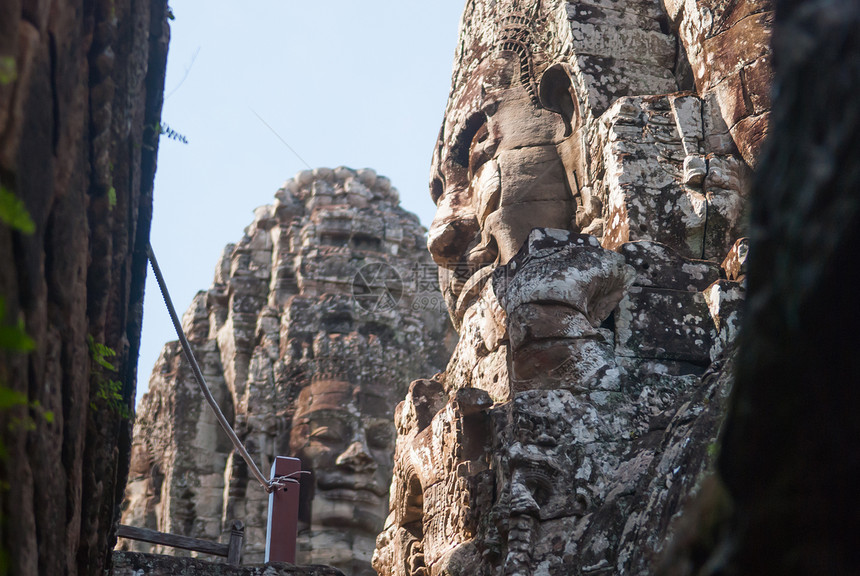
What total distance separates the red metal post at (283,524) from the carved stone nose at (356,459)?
922cm

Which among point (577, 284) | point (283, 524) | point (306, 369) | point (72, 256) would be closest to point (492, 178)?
point (577, 284)

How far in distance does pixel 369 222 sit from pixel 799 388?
789 inches

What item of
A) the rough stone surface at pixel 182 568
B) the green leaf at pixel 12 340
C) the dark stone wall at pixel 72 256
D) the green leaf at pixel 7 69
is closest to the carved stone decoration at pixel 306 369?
the rough stone surface at pixel 182 568

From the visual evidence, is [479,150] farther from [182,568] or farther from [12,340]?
[12,340]

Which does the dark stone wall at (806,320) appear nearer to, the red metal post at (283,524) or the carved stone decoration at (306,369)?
the red metal post at (283,524)

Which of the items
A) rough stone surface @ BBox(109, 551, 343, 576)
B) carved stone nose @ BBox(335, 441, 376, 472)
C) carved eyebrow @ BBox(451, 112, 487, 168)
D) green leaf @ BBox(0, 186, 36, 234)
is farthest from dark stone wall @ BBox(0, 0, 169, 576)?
carved stone nose @ BBox(335, 441, 376, 472)

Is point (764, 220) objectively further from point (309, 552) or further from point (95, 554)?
point (309, 552)

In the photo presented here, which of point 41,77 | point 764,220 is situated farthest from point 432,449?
point 764,220

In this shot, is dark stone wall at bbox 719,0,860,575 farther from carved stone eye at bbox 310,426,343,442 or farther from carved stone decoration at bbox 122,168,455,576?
carved stone eye at bbox 310,426,343,442

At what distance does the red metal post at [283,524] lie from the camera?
8.51 metres

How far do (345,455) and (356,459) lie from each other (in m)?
0.20

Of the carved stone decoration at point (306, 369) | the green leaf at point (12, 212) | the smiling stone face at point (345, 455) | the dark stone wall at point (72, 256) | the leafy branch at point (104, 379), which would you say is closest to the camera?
the green leaf at point (12, 212)

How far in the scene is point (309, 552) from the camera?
1756 centimetres

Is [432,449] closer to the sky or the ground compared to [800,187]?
closer to the sky
